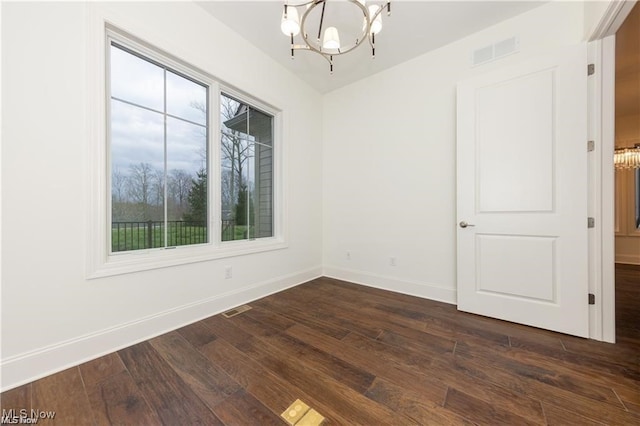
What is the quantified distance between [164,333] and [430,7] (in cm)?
384

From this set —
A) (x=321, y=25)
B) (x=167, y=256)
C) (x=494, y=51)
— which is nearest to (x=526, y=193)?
(x=494, y=51)

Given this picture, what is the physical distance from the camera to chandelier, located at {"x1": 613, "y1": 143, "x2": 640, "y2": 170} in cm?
419

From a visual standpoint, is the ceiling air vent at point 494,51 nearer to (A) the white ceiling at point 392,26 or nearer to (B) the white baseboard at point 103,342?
(A) the white ceiling at point 392,26

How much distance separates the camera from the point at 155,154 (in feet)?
7.27

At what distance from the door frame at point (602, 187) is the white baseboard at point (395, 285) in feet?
3.57

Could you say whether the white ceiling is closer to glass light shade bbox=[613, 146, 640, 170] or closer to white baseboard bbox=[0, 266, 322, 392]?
white baseboard bbox=[0, 266, 322, 392]

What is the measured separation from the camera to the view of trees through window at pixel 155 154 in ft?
6.55

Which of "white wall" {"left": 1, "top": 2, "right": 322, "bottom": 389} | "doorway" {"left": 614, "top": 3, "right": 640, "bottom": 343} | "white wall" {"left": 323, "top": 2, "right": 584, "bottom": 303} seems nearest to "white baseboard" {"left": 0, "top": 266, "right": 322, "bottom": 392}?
"white wall" {"left": 1, "top": 2, "right": 322, "bottom": 389}

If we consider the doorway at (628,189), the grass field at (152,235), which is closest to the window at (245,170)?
the grass field at (152,235)

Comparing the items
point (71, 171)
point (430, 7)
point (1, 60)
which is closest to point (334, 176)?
point (430, 7)

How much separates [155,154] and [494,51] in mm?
3529

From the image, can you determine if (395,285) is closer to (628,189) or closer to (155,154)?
(155,154)

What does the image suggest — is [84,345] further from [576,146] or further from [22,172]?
[576,146]

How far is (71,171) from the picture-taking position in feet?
5.41
